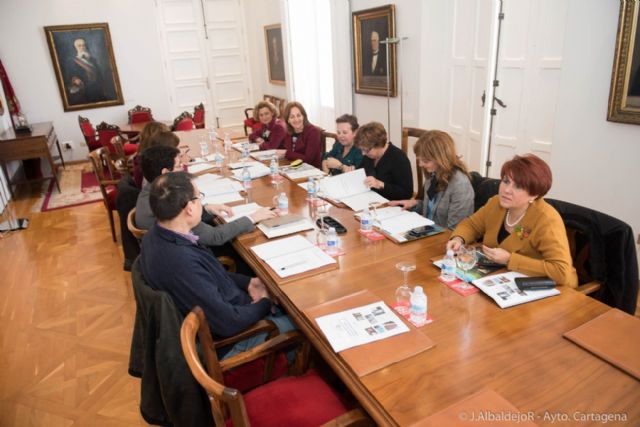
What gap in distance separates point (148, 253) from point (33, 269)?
3.07 meters

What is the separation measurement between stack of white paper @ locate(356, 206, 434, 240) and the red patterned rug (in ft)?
16.0

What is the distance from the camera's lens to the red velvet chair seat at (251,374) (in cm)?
192

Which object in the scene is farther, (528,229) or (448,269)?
(528,229)

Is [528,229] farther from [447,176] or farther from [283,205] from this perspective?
[283,205]

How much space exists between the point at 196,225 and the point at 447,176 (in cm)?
143

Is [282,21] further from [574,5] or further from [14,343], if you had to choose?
[14,343]

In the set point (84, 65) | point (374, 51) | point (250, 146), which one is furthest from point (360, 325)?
point (84, 65)

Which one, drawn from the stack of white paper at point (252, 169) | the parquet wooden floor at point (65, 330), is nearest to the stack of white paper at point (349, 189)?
the stack of white paper at point (252, 169)

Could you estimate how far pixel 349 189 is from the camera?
2.99m

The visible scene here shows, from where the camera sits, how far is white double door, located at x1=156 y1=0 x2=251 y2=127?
8359 mm

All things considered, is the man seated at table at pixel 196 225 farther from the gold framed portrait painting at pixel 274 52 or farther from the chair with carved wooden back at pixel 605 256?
the gold framed portrait painting at pixel 274 52

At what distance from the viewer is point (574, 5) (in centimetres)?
316

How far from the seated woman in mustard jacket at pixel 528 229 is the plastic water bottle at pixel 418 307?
1.58 ft

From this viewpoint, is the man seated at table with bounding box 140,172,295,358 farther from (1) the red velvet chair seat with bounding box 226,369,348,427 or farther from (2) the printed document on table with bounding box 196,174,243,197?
(2) the printed document on table with bounding box 196,174,243,197
